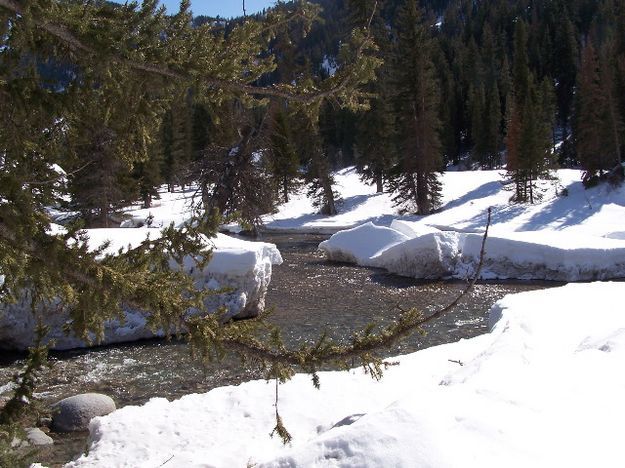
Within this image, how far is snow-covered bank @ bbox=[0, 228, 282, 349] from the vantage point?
1062 cm

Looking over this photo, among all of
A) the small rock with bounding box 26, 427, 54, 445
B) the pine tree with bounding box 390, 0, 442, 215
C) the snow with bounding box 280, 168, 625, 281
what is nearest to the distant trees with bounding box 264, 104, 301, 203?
the snow with bounding box 280, 168, 625, 281

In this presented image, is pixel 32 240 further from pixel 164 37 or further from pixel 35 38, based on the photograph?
pixel 164 37

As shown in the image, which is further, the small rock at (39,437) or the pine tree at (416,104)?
the pine tree at (416,104)

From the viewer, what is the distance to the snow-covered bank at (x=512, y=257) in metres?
17.2

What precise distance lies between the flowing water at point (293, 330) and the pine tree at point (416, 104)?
14.7 metres

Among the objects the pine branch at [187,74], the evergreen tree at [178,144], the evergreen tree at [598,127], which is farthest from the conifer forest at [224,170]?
the evergreen tree at [178,144]

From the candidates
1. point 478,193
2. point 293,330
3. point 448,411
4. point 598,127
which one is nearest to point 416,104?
point 478,193

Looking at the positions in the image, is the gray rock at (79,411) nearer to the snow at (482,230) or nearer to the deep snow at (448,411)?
the deep snow at (448,411)

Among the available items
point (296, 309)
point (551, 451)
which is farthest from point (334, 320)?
point (551, 451)

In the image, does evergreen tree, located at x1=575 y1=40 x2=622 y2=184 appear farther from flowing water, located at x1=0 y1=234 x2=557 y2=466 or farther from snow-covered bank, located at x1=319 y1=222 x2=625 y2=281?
flowing water, located at x1=0 y1=234 x2=557 y2=466

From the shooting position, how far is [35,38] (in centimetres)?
348

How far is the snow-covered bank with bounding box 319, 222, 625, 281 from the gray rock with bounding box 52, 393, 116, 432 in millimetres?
11891

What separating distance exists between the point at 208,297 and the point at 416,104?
2411 centimetres

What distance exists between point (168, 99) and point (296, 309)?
10.2 m
